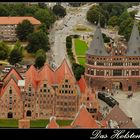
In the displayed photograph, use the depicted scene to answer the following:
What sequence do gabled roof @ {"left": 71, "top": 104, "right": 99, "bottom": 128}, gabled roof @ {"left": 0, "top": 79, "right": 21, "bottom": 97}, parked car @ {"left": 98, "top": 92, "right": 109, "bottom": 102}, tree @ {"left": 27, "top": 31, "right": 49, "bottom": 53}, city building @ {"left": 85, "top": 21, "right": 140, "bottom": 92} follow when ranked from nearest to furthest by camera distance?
gabled roof @ {"left": 71, "top": 104, "right": 99, "bottom": 128} → gabled roof @ {"left": 0, "top": 79, "right": 21, "bottom": 97} → parked car @ {"left": 98, "top": 92, "right": 109, "bottom": 102} → city building @ {"left": 85, "top": 21, "right": 140, "bottom": 92} → tree @ {"left": 27, "top": 31, "right": 49, "bottom": 53}

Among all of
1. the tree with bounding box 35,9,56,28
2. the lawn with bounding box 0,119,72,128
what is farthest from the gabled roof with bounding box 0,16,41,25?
the lawn with bounding box 0,119,72,128

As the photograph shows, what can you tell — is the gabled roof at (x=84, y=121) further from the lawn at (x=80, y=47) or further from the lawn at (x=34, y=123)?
the lawn at (x=80, y=47)

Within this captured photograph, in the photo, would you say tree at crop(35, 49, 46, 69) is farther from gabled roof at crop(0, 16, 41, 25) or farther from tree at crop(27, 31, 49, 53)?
gabled roof at crop(0, 16, 41, 25)

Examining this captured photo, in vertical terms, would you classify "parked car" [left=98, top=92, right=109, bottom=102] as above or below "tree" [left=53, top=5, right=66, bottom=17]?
above

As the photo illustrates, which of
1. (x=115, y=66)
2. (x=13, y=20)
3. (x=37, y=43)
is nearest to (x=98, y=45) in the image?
A: (x=115, y=66)

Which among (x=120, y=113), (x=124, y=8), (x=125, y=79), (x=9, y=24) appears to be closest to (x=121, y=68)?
(x=125, y=79)
